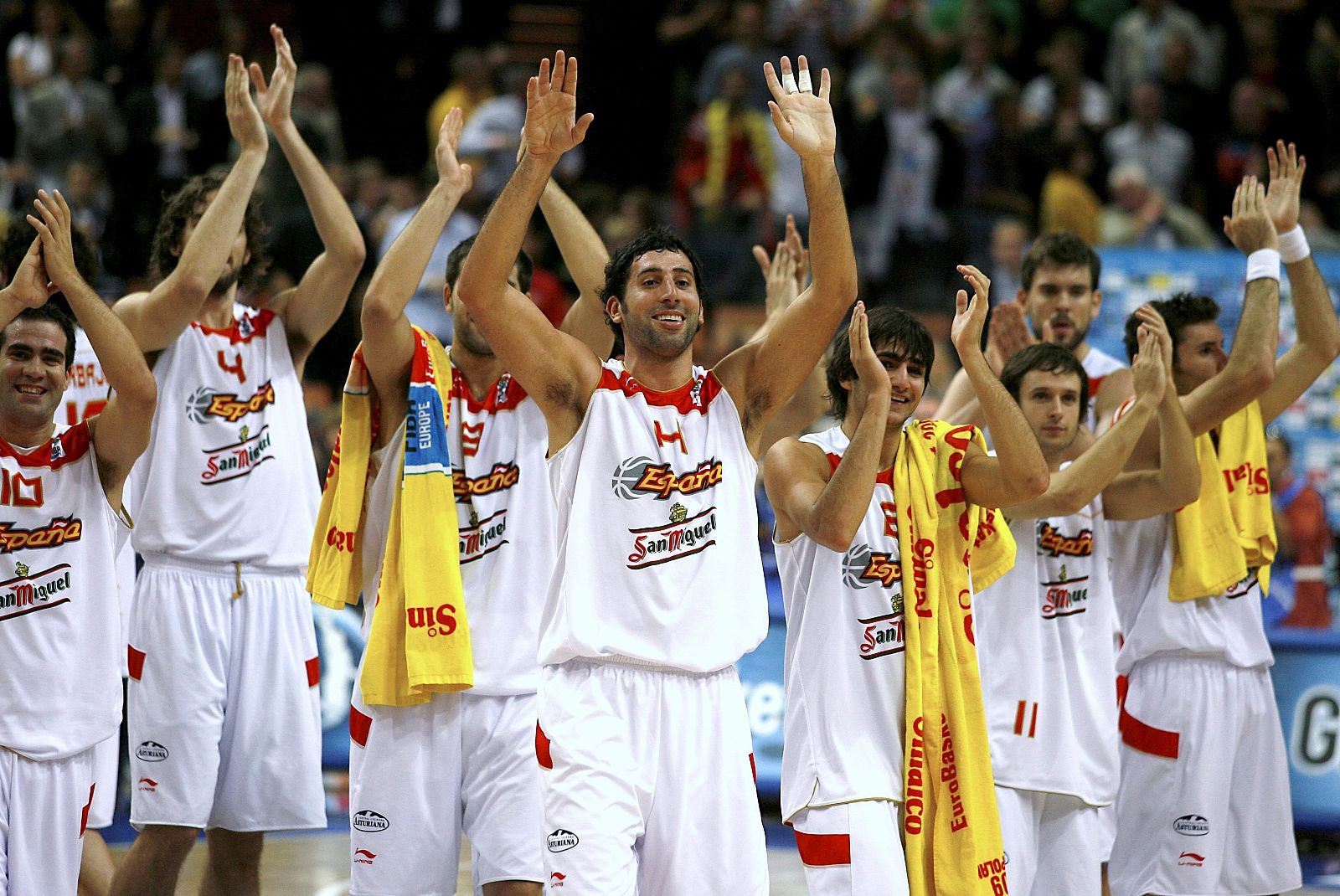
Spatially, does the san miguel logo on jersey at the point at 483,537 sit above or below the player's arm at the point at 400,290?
below

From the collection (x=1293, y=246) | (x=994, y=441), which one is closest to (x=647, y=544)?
(x=994, y=441)

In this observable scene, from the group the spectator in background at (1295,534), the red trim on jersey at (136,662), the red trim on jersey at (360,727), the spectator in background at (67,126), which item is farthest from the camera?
the spectator in background at (67,126)

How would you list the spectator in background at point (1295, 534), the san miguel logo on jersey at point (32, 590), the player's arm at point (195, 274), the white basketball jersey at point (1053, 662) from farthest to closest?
the spectator in background at point (1295, 534)
the white basketball jersey at point (1053, 662)
the player's arm at point (195, 274)
the san miguel logo on jersey at point (32, 590)

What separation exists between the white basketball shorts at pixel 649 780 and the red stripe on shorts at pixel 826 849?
202 millimetres

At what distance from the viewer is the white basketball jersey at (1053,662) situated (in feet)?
20.6

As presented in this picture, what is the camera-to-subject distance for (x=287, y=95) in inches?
275

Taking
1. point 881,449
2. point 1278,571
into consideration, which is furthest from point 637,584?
point 1278,571

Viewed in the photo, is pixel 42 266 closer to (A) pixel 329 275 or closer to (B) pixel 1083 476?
(A) pixel 329 275

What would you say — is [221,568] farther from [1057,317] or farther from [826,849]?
[1057,317]

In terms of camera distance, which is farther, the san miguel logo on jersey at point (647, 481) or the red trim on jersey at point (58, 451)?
the red trim on jersey at point (58, 451)

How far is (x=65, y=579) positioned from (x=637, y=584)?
2038 mm

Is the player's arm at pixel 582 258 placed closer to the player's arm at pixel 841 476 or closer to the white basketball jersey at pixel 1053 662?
the player's arm at pixel 841 476

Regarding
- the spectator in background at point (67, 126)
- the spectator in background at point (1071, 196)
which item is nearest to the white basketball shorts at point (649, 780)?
the spectator in background at point (1071, 196)

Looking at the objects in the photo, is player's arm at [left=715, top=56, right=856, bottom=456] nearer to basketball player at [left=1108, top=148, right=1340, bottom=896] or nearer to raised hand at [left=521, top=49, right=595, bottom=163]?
raised hand at [left=521, top=49, right=595, bottom=163]
